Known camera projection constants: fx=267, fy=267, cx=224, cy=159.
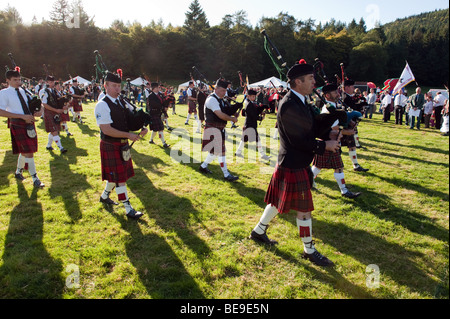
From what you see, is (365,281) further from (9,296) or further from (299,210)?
(9,296)

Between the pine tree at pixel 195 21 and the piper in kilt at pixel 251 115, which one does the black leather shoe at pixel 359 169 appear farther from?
the pine tree at pixel 195 21

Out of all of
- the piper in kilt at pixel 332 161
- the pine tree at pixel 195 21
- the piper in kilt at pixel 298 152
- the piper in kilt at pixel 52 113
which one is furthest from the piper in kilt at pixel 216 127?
the pine tree at pixel 195 21

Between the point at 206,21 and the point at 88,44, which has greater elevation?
the point at 206,21

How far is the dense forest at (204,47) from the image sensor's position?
155 feet

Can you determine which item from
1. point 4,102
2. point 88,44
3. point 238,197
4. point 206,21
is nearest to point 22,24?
point 88,44

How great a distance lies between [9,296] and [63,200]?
245 centimetres

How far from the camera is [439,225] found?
4.22 metres

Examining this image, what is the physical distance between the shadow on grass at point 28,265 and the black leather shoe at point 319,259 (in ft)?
9.26

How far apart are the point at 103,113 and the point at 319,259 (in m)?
3.44

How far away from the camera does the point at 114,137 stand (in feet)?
13.0

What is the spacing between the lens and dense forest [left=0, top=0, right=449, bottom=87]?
47.3m

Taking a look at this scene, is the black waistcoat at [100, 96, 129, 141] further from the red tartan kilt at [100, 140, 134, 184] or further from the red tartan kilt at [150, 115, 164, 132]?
the red tartan kilt at [150, 115, 164, 132]

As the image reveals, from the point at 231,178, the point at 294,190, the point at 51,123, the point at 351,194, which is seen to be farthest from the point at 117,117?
the point at 51,123

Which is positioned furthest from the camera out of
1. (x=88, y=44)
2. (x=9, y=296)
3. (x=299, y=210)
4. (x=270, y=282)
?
(x=88, y=44)
